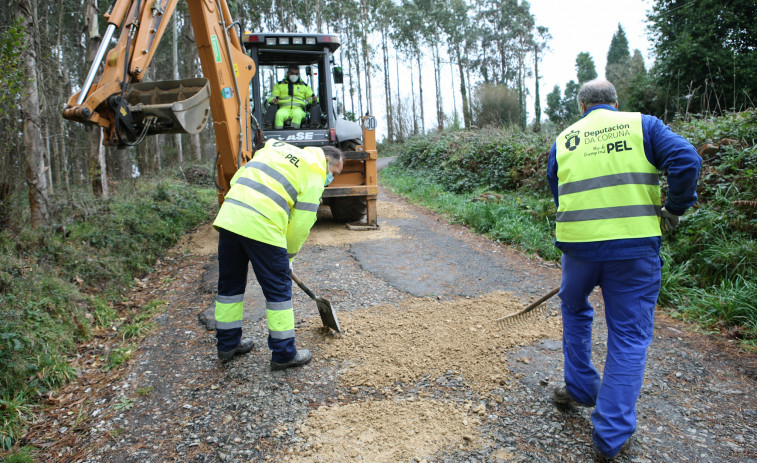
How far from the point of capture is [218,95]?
16.6 feet

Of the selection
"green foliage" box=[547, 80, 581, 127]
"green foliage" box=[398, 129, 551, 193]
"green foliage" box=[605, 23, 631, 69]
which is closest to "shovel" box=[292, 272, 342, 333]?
"green foliage" box=[398, 129, 551, 193]

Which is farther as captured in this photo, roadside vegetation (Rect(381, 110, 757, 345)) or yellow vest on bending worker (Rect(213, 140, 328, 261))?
roadside vegetation (Rect(381, 110, 757, 345))

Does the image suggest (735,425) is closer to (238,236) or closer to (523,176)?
(238,236)

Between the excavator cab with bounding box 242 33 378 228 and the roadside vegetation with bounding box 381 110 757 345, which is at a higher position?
the excavator cab with bounding box 242 33 378 228

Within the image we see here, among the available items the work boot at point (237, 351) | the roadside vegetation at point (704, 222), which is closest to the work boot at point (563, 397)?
the roadside vegetation at point (704, 222)

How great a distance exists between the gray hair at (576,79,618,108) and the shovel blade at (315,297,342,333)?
2.40m

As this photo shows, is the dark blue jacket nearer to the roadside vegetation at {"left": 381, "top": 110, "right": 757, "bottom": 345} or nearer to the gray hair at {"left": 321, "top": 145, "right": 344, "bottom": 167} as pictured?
the gray hair at {"left": 321, "top": 145, "right": 344, "bottom": 167}

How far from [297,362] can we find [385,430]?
965mm

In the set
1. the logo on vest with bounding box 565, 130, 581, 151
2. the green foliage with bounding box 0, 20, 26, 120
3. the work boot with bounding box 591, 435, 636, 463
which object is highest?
the green foliage with bounding box 0, 20, 26, 120

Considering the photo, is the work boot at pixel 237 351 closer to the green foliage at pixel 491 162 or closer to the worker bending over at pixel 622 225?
the worker bending over at pixel 622 225

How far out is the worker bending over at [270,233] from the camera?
320cm

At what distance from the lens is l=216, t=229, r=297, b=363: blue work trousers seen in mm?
3246

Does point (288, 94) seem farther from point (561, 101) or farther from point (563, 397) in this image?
point (561, 101)

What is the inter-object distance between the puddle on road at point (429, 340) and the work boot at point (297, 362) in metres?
0.16
